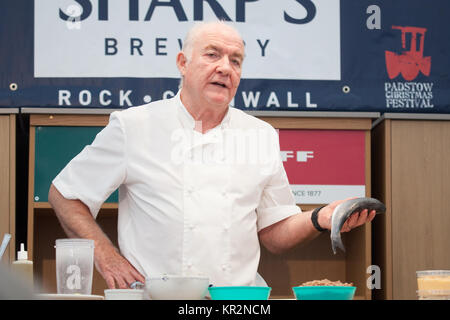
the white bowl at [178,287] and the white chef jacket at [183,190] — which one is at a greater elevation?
the white chef jacket at [183,190]

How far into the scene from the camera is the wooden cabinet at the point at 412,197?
10.1ft

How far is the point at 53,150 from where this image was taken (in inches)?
119

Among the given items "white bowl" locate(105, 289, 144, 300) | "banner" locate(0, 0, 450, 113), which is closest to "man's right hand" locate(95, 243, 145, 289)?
"white bowl" locate(105, 289, 144, 300)

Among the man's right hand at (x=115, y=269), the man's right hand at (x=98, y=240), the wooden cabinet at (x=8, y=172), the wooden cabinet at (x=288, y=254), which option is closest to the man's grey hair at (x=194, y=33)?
the man's right hand at (x=98, y=240)

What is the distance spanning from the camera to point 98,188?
215 centimetres

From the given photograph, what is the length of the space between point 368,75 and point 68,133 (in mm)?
1292

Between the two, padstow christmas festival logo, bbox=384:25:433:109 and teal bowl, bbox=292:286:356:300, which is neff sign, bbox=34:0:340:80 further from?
teal bowl, bbox=292:286:356:300

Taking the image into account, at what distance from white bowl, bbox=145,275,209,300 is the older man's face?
3.08ft

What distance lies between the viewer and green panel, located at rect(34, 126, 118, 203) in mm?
2998

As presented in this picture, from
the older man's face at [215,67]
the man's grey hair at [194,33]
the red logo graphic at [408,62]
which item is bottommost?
the older man's face at [215,67]

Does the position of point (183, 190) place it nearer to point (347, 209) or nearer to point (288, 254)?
point (347, 209)

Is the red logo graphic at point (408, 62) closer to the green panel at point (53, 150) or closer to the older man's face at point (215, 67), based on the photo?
the older man's face at point (215, 67)

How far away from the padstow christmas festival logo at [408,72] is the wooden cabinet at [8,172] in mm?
1573

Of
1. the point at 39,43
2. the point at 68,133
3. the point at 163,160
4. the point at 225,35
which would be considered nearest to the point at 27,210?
the point at 68,133
